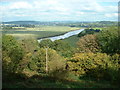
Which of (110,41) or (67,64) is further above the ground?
(110,41)

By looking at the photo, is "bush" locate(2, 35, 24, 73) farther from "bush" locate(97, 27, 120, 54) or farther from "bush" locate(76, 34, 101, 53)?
"bush" locate(76, 34, 101, 53)

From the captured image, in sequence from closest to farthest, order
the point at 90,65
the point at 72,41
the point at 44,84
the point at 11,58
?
the point at 44,84 < the point at 11,58 < the point at 90,65 < the point at 72,41

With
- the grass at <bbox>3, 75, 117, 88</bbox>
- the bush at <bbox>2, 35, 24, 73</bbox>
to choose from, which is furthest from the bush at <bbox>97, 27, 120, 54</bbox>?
the grass at <bbox>3, 75, 117, 88</bbox>

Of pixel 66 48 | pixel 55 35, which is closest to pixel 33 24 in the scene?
pixel 66 48

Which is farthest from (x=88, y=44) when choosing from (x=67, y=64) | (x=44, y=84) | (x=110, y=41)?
(x=44, y=84)

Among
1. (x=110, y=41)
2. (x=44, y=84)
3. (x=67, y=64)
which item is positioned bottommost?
(x=67, y=64)

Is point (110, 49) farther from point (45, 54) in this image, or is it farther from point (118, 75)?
point (118, 75)

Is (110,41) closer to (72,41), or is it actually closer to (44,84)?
(44,84)

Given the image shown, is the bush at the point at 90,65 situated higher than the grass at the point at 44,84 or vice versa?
the grass at the point at 44,84

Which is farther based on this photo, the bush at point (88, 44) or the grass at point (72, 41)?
the grass at point (72, 41)

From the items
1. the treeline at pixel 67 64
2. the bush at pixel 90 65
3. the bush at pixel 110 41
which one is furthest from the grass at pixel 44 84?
the bush at pixel 110 41

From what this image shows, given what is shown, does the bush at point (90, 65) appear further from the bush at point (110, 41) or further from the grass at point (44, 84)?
the grass at point (44, 84)

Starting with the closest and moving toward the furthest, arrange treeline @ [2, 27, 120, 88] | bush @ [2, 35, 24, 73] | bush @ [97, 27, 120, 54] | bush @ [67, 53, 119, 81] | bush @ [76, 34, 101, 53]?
treeline @ [2, 27, 120, 88] < bush @ [2, 35, 24, 73] < bush @ [67, 53, 119, 81] < bush @ [97, 27, 120, 54] < bush @ [76, 34, 101, 53]
